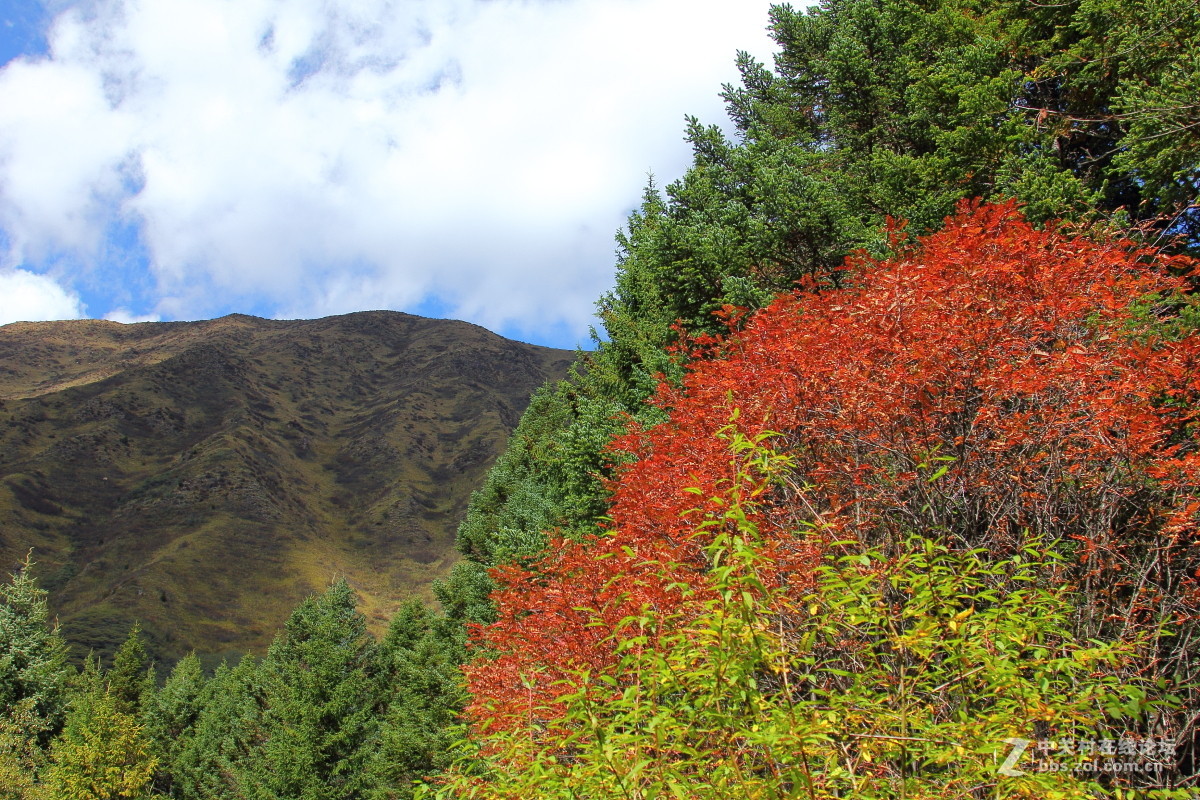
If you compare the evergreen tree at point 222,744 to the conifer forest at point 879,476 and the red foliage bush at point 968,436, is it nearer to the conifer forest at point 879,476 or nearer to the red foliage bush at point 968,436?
the conifer forest at point 879,476

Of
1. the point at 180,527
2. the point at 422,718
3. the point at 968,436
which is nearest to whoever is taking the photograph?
the point at 968,436

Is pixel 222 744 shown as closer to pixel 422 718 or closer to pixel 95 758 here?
pixel 95 758

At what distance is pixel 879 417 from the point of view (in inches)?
271

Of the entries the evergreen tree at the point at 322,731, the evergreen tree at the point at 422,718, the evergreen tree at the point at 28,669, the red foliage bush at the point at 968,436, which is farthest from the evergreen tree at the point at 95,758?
the red foliage bush at the point at 968,436

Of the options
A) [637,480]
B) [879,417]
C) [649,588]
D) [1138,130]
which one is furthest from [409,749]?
[1138,130]

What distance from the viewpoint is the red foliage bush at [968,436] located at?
5.97m

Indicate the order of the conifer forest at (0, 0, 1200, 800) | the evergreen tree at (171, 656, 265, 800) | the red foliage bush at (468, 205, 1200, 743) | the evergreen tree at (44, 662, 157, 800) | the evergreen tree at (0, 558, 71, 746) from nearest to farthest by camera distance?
the conifer forest at (0, 0, 1200, 800) < the red foliage bush at (468, 205, 1200, 743) < the evergreen tree at (44, 662, 157, 800) < the evergreen tree at (0, 558, 71, 746) < the evergreen tree at (171, 656, 265, 800)

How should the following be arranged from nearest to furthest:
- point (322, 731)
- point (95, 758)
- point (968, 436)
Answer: point (968, 436)
point (322, 731)
point (95, 758)

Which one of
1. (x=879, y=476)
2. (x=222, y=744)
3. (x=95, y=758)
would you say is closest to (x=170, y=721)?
(x=222, y=744)

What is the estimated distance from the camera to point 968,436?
676 centimetres

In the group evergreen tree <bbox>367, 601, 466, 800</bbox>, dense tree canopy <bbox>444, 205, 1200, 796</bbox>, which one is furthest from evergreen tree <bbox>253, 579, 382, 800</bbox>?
dense tree canopy <bbox>444, 205, 1200, 796</bbox>

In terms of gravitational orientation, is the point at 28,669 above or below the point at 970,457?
above

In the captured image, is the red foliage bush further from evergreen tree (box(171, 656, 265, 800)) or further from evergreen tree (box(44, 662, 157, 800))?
evergreen tree (box(171, 656, 265, 800))

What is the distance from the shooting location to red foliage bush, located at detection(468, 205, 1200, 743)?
597 cm
